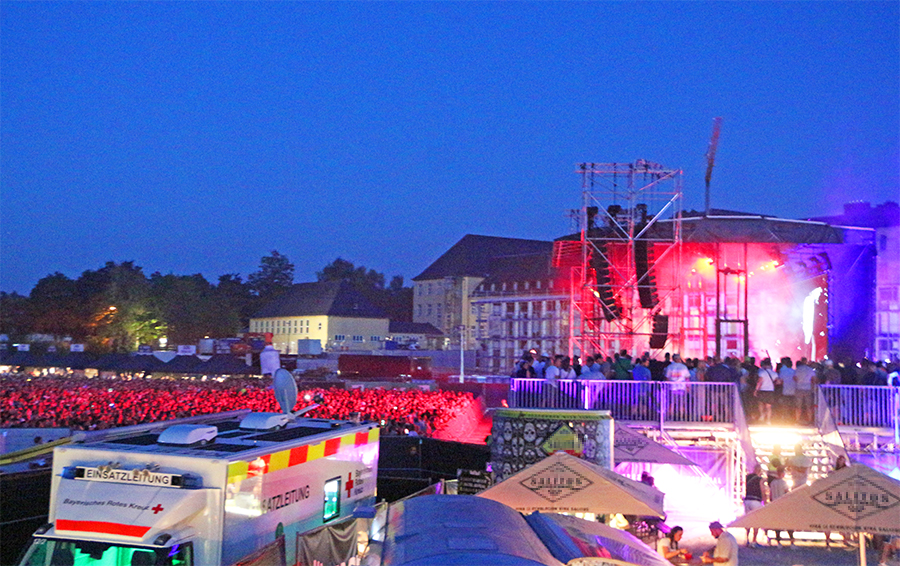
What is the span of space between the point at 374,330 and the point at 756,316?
56.1 meters

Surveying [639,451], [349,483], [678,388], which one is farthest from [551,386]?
[349,483]

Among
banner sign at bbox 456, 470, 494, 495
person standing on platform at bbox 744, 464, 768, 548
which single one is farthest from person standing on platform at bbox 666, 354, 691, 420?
banner sign at bbox 456, 470, 494, 495

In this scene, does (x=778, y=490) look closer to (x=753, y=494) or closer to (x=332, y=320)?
(x=753, y=494)

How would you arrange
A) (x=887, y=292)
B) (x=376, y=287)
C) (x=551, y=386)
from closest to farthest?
(x=551, y=386)
(x=887, y=292)
(x=376, y=287)

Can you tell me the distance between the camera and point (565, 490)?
9.50 m

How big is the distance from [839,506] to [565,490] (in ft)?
9.90

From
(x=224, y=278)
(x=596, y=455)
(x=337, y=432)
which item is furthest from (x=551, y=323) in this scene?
(x=224, y=278)

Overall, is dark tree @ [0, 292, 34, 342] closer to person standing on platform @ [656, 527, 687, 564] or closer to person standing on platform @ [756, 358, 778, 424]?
person standing on platform @ [756, 358, 778, 424]

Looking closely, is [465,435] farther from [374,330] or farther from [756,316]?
[374,330]

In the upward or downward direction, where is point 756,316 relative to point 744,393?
upward

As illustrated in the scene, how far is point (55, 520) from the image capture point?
5848 mm

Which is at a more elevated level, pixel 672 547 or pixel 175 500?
pixel 175 500

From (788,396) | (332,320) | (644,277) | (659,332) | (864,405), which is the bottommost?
(864,405)

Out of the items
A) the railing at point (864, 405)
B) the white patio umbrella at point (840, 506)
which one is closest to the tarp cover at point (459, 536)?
the white patio umbrella at point (840, 506)
